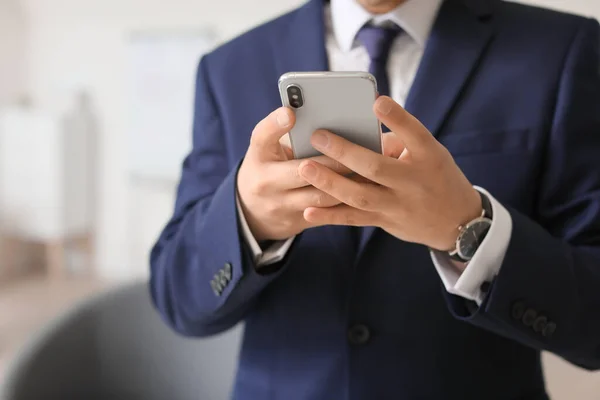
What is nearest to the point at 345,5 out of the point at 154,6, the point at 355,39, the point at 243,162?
the point at 355,39

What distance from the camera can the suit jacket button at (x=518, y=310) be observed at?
543mm

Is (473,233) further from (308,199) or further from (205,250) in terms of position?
(205,250)

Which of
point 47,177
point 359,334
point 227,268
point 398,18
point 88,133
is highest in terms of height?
point 398,18

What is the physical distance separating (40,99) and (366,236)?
2319mm

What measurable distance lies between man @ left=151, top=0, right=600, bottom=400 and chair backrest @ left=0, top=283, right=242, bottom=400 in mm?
352

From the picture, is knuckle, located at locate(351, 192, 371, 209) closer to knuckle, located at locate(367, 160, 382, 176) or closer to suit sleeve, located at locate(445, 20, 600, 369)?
knuckle, located at locate(367, 160, 382, 176)

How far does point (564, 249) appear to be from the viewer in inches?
22.0

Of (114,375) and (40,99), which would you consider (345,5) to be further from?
(40,99)

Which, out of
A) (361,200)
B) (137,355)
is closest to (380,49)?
(361,200)

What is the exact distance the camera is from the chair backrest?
993mm

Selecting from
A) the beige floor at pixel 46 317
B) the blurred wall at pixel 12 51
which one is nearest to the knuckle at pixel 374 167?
the beige floor at pixel 46 317

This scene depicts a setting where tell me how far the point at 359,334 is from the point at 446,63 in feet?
1.08

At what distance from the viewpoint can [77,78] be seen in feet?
7.75

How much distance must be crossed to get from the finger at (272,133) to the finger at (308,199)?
4cm
